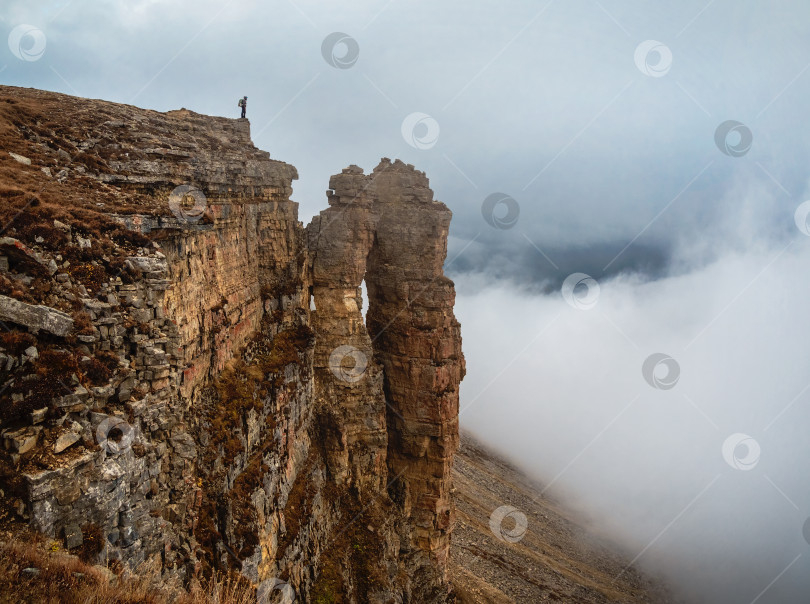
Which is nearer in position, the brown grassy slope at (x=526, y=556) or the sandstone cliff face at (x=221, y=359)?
the sandstone cliff face at (x=221, y=359)

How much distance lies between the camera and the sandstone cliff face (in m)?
13.2

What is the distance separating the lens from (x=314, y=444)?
35031 mm

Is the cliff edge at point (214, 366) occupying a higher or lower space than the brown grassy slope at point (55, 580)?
higher

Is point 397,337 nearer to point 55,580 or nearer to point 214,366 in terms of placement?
point 214,366

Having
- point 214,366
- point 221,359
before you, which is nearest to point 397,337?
point 221,359

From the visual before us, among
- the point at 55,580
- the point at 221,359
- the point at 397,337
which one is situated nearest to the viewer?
the point at 55,580

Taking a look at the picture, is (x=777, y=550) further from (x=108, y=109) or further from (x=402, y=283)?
(x=108, y=109)

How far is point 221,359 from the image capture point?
23828 mm

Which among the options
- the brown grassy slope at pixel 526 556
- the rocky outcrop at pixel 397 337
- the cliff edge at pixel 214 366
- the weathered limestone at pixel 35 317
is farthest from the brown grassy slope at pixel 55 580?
the brown grassy slope at pixel 526 556

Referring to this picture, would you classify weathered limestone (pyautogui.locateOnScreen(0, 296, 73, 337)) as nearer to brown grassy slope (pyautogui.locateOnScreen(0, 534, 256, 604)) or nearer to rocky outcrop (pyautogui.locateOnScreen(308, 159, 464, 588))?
brown grassy slope (pyautogui.locateOnScreen(0, 534, 256, 604))

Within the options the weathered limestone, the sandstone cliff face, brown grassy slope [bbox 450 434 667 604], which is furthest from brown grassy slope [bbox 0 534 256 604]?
brown grassy slope [bbox 450 434 667 604]

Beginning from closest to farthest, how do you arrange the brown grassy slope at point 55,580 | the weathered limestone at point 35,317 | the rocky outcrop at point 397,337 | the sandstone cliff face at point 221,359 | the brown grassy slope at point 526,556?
the brown grassy slope at point 55,580 → the weathered limestone at point 35,317 → the sandstone cliff face at point 221,359 → the rocky outcrop at point 397,337 → the brown grassy slope at point 526,556

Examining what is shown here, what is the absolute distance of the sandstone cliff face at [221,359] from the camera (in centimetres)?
1324

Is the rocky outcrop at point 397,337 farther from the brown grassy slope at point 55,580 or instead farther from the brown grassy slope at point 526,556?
the brown grassy slope at point 55,580
